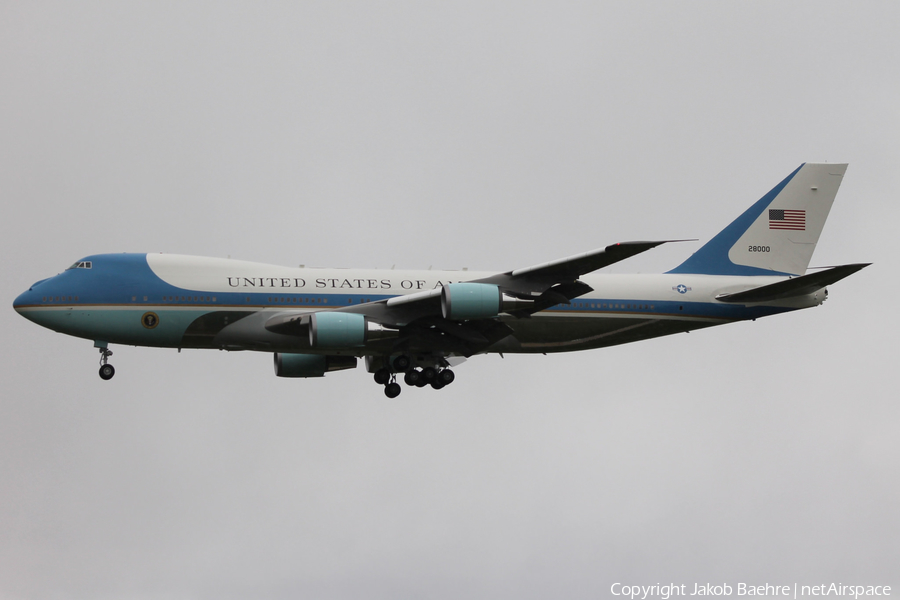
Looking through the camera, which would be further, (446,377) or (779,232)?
(779,232)

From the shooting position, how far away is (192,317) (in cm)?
3797

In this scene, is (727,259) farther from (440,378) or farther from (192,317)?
(192,317)

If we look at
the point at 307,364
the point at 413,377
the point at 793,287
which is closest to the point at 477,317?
the point at 413,377

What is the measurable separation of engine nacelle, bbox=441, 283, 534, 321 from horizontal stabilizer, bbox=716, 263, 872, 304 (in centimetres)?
1155

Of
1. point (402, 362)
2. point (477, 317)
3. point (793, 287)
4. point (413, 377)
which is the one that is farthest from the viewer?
point (793, 287)

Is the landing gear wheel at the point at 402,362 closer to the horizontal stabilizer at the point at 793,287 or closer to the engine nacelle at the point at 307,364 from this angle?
the engine nacelle at the point at 307,364

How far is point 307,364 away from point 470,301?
1005 centimetres

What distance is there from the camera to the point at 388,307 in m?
37.8

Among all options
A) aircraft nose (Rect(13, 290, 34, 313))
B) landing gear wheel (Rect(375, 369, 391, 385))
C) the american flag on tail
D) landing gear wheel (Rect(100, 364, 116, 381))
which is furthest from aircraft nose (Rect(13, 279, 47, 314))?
the american flag on tail

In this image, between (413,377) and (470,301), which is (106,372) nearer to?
(413,377)

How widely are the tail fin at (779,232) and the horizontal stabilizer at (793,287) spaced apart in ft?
6.28

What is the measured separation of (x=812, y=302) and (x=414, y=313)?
16.7m

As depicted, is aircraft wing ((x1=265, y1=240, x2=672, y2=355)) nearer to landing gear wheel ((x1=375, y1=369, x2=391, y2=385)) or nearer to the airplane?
the airplane

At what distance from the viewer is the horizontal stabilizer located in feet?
127
